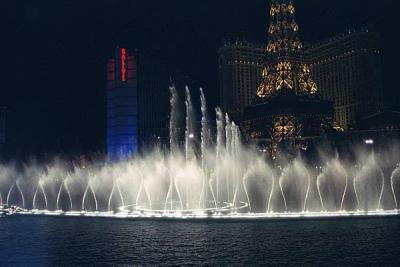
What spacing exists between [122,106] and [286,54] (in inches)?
1382

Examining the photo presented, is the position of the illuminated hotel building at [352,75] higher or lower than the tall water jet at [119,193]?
higher

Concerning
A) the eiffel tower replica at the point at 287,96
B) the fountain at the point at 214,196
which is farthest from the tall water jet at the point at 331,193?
the eiffel tower replica at the point at 287,96

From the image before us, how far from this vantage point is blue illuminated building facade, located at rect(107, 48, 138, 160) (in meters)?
91.1

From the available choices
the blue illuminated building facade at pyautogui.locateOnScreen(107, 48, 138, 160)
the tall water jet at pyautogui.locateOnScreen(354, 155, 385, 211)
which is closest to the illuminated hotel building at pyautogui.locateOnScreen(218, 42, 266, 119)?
the blue illuminated building facade at pyautogui.locateOnScreen(107, 48, 138, 160)

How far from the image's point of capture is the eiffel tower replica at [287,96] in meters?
85.9

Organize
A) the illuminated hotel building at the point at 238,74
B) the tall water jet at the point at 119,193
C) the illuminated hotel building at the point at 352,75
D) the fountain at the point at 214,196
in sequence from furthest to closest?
1. the illuminated hotel building at the point at 238,74
2. the illuminated hotel building at the point at 352,75
3. the tall water jet at the point at 119,193
4. the fountain at the point at 214,196

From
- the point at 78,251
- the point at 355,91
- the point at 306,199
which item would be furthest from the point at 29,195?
the point at 355,91

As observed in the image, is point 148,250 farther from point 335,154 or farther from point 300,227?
point 335,154

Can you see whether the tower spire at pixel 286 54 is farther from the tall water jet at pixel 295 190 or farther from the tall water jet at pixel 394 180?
the tall water jet at pixel 295 190

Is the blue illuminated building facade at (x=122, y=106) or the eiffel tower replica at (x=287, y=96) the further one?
the blue illuminated building facade at (x=122, y=106)

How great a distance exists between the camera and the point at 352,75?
4840 inches

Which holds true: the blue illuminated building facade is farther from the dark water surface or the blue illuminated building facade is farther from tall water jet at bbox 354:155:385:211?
the dark water surface

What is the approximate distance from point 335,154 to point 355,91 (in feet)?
143

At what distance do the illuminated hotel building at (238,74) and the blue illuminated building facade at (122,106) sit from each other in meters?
44.8
